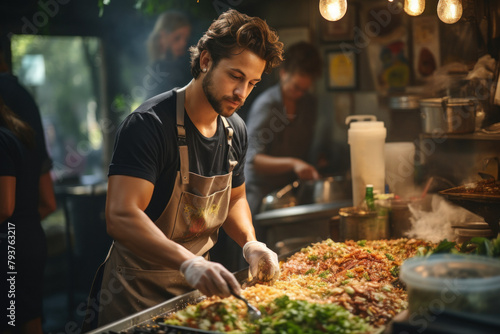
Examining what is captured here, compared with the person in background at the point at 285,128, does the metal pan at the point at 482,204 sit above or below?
below

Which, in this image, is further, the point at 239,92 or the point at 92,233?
the point at 92,233

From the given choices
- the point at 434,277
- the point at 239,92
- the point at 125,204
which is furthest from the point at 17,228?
the point at 434,277

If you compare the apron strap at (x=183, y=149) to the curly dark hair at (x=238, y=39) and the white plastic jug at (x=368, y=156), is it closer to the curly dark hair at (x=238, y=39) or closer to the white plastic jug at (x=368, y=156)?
the curly dark hair at (x=238, y=39)

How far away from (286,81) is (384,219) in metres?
2.74

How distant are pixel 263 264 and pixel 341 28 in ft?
13.5

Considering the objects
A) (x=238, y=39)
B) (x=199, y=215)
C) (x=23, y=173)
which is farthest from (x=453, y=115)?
(x=23, y=173)

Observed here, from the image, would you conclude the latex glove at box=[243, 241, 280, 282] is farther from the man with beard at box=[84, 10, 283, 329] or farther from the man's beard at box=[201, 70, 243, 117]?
the man's beard at box=[201, 70, 243, 117]

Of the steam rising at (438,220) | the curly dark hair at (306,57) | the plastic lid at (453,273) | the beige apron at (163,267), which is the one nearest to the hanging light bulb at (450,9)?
the steam rising at (438,220)

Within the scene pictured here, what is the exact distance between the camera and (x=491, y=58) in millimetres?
3803

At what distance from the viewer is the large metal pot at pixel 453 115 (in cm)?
364

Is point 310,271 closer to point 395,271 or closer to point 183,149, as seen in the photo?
point 395,271

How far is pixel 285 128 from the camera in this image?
602cm

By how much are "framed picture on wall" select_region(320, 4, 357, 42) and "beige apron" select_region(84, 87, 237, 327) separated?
366 cm

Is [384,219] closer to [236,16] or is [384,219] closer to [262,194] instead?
[236,16]
